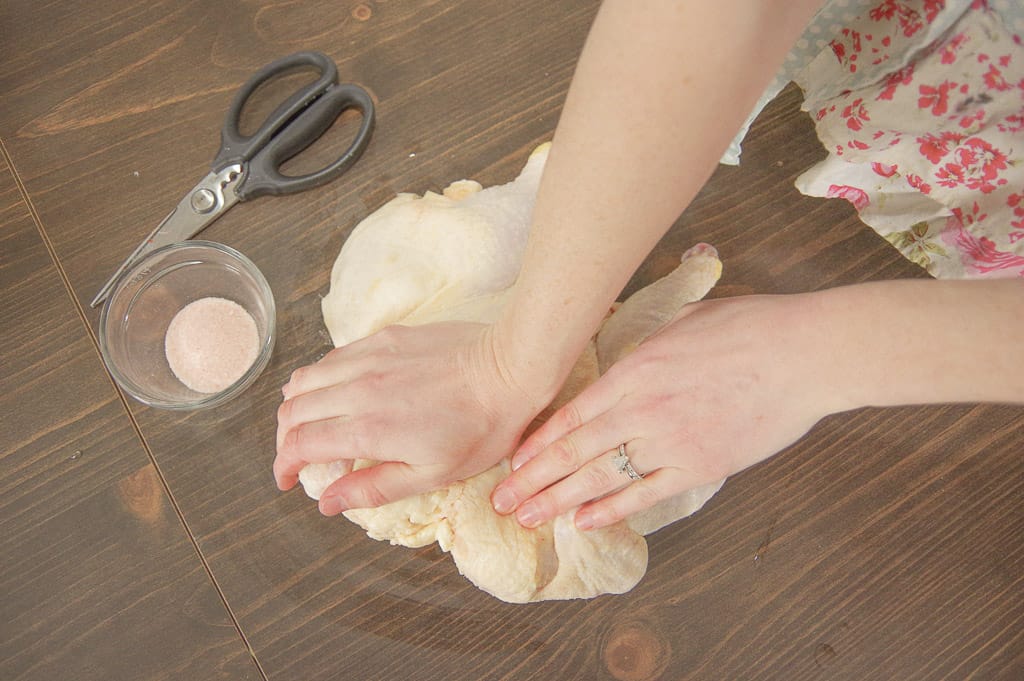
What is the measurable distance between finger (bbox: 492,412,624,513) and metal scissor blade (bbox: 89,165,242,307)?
1.59ft

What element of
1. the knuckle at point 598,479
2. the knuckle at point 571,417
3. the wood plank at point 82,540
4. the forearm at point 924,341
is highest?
the forearm at point 924,341

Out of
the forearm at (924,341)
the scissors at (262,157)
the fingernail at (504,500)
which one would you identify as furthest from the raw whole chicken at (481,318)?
the forearm at (924,341)

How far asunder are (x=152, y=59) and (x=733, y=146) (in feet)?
2.46

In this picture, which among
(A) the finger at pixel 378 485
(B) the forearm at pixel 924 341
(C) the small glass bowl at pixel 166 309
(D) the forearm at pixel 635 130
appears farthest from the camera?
(C) the small glass bowl at pixel 166 309

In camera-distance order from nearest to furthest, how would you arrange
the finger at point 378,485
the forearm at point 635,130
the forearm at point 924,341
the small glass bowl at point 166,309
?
the forearm at point 635,130
the forearm at point 924,341
the finger at point 378,485
the small glass bowl at point 166,309

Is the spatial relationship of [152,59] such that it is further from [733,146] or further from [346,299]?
[733,146]

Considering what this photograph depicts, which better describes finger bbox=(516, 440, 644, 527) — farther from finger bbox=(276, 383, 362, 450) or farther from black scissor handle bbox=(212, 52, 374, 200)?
black scissor handle bbox=(212, 52, 374, 200)

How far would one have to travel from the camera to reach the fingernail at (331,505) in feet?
2.48

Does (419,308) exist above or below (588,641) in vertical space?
above

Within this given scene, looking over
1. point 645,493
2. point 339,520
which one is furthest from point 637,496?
point 339,520

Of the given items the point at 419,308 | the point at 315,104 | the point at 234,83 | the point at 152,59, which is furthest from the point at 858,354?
the point at 152,59

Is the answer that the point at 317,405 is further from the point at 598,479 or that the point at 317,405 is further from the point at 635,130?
the point at 635,130

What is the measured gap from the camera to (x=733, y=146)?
0.92 metres

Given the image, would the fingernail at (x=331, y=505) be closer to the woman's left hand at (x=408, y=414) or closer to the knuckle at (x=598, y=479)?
the woman's left hand at (x=408, y=414)
